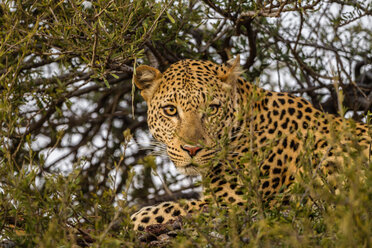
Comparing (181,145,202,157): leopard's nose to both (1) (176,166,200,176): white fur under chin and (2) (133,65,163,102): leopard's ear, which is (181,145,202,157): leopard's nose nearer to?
(1) (176,166,200,176): white fur under chin

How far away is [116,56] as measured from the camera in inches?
182

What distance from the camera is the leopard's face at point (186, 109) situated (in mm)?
5090

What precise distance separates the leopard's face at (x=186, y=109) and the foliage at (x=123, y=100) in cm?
35

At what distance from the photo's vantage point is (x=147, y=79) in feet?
18.8

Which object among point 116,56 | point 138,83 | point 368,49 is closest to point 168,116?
point 138,83

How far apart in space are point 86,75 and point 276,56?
7.51 feet

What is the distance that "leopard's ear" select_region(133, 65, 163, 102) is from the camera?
221 inches

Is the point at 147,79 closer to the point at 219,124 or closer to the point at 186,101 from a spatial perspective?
the point at 186,101

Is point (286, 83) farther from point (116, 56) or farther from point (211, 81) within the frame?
point (116, 56)

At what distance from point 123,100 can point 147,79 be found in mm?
3096

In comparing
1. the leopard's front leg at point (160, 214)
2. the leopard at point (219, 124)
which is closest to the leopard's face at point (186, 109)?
the leopard at point (219, 124)

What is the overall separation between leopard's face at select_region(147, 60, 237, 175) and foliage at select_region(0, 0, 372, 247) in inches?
13.8

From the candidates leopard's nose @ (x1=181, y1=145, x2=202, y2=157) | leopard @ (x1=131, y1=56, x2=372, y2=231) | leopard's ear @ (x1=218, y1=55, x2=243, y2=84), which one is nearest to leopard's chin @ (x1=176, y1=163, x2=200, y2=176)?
leopard @ (x1=131, y1=56, x2=372, y2=231)

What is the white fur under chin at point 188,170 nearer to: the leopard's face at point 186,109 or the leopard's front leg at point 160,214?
the leopard's face at point 186,109
